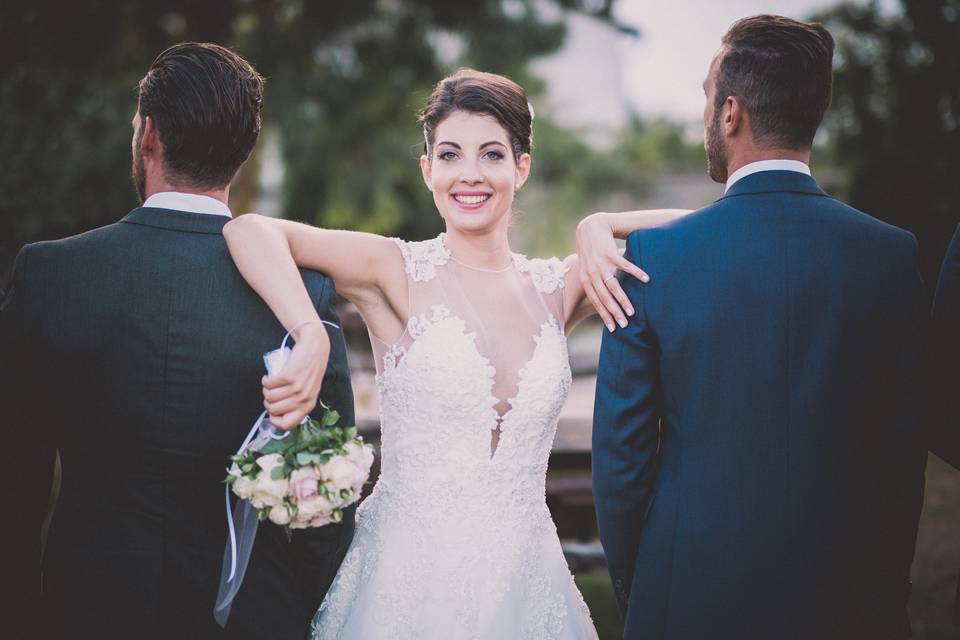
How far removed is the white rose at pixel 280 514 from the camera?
2.00 metres

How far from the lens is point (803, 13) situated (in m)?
11.3

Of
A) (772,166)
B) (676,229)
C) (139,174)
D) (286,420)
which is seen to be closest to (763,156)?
(772,166)

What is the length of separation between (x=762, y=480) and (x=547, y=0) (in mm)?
Result: 9888

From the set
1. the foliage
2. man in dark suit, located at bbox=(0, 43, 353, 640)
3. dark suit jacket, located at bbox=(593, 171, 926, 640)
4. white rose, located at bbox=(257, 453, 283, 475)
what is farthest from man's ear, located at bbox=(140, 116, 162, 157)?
the foliage

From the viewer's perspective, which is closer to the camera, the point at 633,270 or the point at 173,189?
the point at 173,189

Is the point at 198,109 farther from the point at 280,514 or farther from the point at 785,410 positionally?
the point at 785,410

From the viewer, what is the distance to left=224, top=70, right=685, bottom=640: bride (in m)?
2.64

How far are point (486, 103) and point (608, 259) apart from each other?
2.89 ft

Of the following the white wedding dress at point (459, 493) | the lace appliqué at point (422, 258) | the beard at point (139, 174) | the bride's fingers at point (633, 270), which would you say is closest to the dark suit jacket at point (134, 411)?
the beard at point (139, 174)

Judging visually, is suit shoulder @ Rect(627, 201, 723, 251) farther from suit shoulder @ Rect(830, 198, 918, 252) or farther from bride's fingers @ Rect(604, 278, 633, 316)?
suit shoulder @ Rect(830, 198, 918, 252)

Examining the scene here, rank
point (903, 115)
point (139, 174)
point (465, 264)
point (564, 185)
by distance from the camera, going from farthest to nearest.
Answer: point (564, 185)
point (903, 115)
point (465, 264)
point (139, 174)

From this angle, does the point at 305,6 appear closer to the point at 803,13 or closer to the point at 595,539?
the point at 803,13

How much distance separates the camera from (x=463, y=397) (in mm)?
2754

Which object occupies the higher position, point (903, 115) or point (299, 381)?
point (903, 115)
